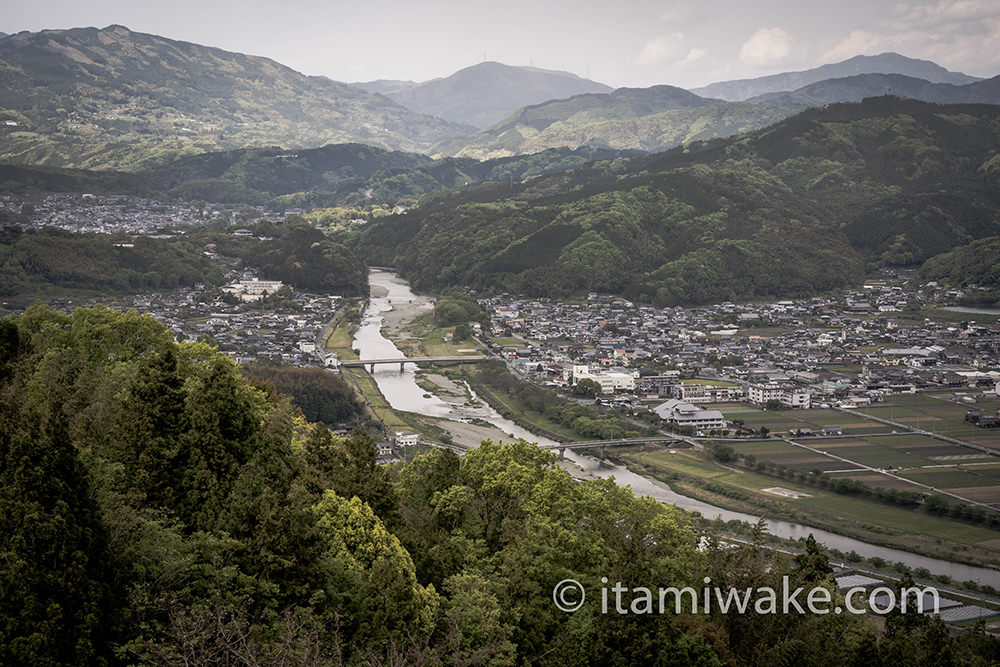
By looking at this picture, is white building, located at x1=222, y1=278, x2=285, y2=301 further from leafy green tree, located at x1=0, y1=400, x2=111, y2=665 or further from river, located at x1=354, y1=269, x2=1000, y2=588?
leafy green tree, located at x1=0, y1=400, x2=111, y2=665

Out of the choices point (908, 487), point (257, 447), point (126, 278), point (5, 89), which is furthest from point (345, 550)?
point (5, 89)

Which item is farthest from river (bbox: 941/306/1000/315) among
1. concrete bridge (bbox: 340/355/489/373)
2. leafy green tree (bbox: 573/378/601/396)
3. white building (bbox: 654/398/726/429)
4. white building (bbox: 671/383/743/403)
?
concrete bridge (bbox: 340/355/489/373)

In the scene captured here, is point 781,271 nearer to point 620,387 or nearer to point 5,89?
point 620,387

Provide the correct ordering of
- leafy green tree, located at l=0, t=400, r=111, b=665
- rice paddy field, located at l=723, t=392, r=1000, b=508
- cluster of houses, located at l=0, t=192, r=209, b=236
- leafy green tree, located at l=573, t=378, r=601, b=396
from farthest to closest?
cluster of houses, located at l=0, t=192, r=209, b=236, leafy green tree, located at l=573, t=378, r=601, b=396, rice paddy field, located at l=723, t=392, r=1000, b=508, leafy green tree, located at l=0, t=400, r=111, b=665

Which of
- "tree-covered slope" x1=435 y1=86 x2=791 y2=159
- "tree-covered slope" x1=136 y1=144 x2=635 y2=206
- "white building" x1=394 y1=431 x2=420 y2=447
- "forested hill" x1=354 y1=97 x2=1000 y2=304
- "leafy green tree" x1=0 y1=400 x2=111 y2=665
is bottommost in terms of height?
"white building" x1=394 y1=431 x2=420 y2=447

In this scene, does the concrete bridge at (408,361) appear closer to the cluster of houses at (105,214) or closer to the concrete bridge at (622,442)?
the concrete bridge at (622,442)

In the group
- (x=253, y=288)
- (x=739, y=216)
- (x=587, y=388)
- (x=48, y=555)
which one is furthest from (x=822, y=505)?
(x=739, y=216)
